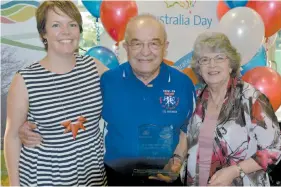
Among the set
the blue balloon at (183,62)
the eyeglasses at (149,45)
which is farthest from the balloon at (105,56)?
the eyeglasses at (149,45)

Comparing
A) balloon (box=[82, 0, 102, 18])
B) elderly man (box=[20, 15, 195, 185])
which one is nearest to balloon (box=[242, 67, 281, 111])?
elderly man (box=[20, 15, 195, 185])

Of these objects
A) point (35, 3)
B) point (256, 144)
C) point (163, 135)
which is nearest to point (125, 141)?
point (163, 135)

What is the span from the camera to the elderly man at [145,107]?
5.60 feet

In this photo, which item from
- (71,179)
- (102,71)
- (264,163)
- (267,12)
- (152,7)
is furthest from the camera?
(152,7)

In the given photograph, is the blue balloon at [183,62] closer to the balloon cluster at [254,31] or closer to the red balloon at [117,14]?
the balloon cluster at [254,31]

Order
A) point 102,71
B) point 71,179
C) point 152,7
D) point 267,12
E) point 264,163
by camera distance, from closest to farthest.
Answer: point 264,163 < point 71,179 < point 102,71 < point 267,12 < point 152,7

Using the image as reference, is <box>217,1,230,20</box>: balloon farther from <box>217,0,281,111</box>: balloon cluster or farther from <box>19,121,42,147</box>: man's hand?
<box>19,121,42,147</box>: man's hand

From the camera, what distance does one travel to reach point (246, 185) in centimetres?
159

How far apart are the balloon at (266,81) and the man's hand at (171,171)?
950 millimetres

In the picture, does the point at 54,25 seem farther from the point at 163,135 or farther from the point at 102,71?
the point at 163,135

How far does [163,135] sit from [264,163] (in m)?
0.47

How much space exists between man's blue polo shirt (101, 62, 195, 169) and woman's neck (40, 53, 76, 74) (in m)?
0.20

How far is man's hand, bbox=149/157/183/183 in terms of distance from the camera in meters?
1.61

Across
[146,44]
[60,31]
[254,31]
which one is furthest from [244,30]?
[60,31]
